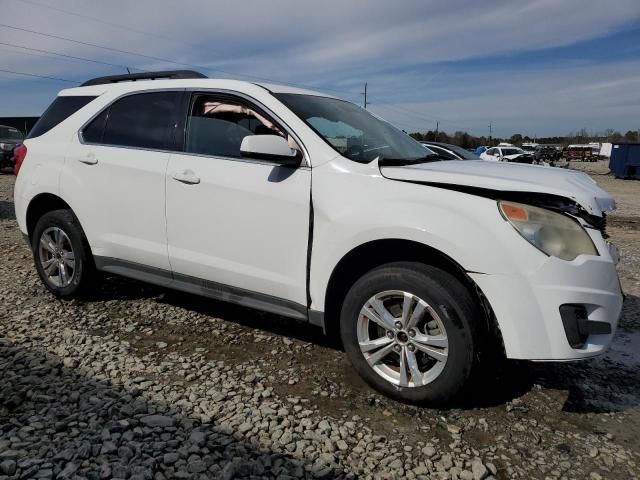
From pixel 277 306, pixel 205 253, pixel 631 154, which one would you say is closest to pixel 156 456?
pixel 277 306

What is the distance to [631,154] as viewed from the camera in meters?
27.5

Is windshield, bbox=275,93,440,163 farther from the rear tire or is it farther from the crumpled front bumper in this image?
the rear tire

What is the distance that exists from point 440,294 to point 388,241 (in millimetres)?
408

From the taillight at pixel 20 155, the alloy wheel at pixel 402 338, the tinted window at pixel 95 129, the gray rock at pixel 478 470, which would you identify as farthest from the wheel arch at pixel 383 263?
the taillight at pixel 20 155

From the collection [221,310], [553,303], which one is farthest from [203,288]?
[553,303]

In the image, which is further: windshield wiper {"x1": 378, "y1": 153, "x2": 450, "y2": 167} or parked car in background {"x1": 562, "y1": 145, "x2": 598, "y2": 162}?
parked car in background {"x1": 562, "y1": 145, "x2": 598, "y2": 162}

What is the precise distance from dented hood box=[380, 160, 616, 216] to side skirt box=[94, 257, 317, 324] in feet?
3.43

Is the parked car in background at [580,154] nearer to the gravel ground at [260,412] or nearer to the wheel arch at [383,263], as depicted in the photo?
Answer: the gravel ground at [260,412]

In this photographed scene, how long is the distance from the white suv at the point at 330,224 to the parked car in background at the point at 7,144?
15.3m

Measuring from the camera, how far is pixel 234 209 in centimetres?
318

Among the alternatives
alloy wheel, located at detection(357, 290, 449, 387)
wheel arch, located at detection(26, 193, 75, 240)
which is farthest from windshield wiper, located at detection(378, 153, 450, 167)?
wheel arch, located at detection(26, 193, 75, 240)

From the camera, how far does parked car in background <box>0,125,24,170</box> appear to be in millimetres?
16953

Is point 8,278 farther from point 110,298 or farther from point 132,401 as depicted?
point 132,401

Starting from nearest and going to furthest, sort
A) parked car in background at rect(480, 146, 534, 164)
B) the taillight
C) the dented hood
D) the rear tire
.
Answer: the dented hood
the rear tire
the taillight
parked car in background at rect(480, 146, 534, 164)
